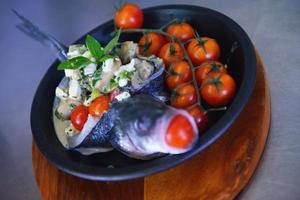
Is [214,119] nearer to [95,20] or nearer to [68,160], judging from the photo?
[68,160]

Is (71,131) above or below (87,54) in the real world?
below

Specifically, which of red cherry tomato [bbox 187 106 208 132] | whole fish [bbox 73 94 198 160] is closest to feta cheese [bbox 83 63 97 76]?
whole fish [bbox 73 94 198 160]

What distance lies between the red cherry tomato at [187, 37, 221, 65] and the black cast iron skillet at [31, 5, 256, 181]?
35 mm

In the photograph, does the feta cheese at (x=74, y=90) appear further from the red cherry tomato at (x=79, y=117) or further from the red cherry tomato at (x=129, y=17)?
the red cherry tomato at (x=129, y=17)

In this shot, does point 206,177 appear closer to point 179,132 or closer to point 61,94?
point 179,132

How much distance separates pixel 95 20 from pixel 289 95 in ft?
2.30

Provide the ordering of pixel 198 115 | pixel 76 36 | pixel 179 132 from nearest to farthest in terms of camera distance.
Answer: pixel 179 132, pixel 198 115, pixel 76 36

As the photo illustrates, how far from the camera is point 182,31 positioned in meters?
0.76

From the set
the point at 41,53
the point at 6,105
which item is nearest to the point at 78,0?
the point at 41,53

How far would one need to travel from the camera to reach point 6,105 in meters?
1.02

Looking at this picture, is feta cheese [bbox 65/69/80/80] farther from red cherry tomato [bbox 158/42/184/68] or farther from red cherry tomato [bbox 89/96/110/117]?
red cherry tomato [bbox 158/42/184/68]

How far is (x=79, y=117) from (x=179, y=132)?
0.85 feet

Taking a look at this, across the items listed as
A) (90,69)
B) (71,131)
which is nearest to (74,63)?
(90,69)

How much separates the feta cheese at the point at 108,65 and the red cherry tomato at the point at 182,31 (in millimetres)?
178
